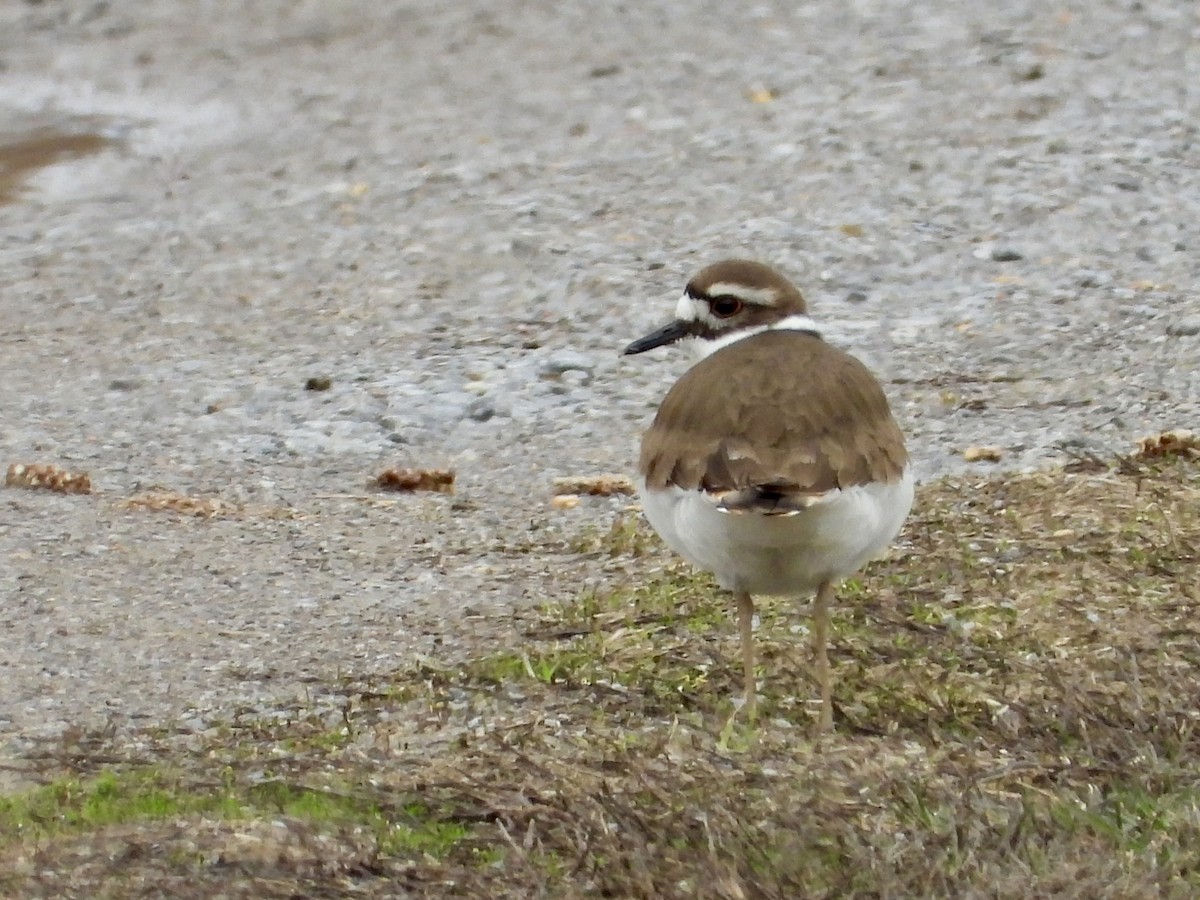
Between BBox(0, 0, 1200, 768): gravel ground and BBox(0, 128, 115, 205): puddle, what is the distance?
0.38 feet


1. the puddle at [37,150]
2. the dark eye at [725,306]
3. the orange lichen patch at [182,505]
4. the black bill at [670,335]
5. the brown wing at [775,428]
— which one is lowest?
the puddle at [37,150]

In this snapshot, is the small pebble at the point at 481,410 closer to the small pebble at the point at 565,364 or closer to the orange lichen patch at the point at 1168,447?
the small pebble at the point at 565,364

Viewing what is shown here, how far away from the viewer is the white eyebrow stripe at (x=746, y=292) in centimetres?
649

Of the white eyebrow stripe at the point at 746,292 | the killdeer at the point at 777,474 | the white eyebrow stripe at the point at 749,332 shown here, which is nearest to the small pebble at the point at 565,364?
the white eyebrow stripe at the point at 749,332

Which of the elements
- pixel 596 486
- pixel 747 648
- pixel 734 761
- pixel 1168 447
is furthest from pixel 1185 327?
pixel 734 761

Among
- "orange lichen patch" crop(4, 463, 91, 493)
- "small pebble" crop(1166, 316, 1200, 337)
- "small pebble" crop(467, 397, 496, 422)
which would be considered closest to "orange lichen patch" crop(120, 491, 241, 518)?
"orange lichen patch" crop(4, 463, 91, 493)

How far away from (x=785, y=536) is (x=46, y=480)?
11.9ft

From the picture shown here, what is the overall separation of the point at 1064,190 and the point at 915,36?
3193 millimetres

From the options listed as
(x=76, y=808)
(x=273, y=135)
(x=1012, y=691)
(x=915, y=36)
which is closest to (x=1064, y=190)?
(x=915, y=36)

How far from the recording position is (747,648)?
18.1 ft

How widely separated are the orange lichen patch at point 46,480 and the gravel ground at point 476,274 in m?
0.09

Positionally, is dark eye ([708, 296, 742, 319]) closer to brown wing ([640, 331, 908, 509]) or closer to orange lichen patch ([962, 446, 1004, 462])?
brown wing ([640, 331, 908, 509])

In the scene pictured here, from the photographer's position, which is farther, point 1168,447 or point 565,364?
point 565,364

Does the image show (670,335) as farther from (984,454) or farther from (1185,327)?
(1185,327)
